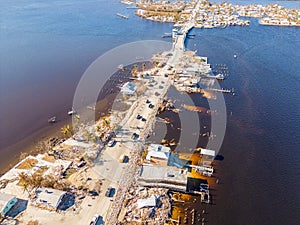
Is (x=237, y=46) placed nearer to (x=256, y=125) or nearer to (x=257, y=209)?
(x=256, y=125)

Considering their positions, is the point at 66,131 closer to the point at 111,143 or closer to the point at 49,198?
the point at 111,143

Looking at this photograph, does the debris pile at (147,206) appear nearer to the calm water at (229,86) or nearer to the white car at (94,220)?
the white car at (94,220)

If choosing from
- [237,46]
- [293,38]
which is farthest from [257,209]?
[293,38]

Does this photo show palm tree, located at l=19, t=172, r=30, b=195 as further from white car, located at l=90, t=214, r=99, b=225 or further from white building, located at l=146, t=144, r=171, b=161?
white building, located at l=146, t=144, r=171, b=161

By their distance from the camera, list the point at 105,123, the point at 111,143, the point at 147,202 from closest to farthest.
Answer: the point at 147,202 < the point at 111,143 < the point at 105,123

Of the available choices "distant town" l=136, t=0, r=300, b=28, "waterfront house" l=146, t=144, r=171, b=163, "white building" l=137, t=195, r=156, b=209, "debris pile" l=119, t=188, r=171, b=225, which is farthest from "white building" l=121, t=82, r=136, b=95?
"distant town" l=136, t=0, r=300, b=28

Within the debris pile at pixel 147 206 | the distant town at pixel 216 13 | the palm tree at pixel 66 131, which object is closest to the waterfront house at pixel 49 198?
the debris pile at pixel 147 206

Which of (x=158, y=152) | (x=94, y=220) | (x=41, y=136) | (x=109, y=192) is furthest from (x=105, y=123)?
(x=94, y=220)
